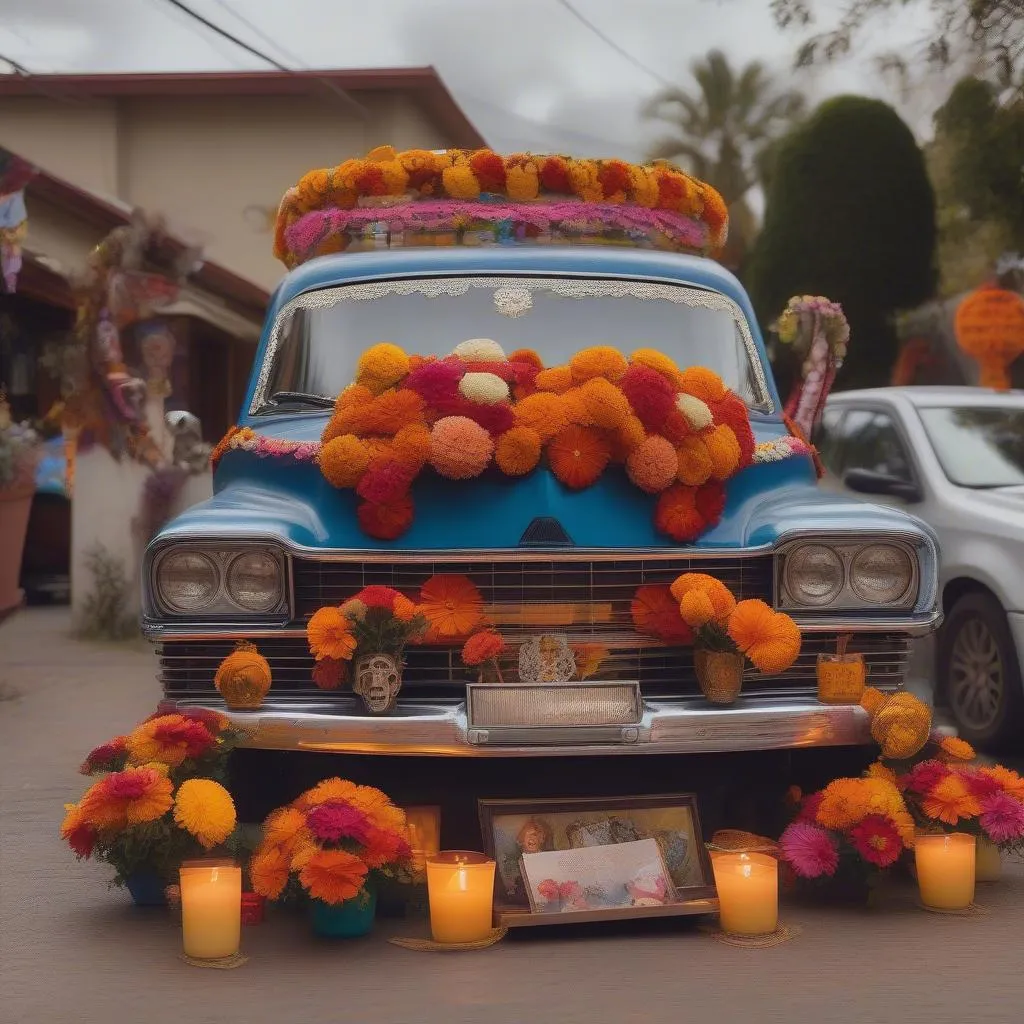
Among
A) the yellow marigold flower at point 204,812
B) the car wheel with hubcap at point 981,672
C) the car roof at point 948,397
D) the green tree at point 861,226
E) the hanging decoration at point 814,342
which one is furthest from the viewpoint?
the green tree at point 861,226

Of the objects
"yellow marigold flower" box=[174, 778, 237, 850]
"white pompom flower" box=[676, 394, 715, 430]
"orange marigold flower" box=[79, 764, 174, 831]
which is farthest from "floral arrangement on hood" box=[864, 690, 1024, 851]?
"orange marigold flower" box=[79, 764, 174, 831]

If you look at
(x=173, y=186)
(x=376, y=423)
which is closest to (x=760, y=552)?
(x=376, y=423)

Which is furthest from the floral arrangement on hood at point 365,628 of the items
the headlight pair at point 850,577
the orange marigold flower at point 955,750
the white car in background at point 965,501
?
the white car in background at point 965,501

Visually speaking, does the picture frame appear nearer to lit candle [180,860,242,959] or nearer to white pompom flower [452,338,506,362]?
lit candle [180,860,242,959]

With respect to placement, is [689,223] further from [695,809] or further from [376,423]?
[695,809]

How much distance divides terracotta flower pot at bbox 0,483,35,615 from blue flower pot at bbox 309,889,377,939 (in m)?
5.16

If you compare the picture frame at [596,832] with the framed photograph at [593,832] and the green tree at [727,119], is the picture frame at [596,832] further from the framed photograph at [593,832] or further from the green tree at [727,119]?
the green tree at [727,119]

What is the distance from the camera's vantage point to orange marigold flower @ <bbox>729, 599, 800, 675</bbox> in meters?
4.68

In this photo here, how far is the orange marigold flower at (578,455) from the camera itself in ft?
16.1

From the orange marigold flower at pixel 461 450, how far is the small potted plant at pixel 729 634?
645mm

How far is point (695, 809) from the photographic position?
4.79 meters

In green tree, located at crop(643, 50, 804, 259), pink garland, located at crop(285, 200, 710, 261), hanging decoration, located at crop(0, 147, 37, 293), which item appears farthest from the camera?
green tree, located at crop(643, 50, 804, 259)

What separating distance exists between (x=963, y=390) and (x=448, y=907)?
523cm

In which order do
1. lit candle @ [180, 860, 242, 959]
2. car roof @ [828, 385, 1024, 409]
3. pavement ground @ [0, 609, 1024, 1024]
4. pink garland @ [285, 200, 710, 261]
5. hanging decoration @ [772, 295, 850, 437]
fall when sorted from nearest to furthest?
pavement ground @ [0, 609, 1024, 1024]
lit candle @ [180, 860, 242, 959]
pink garland @ [285, 200, 710, 261]
hanging decoration @ [772, 295, 850, 437]
car roof @ [828, 385, 1024, 409]
